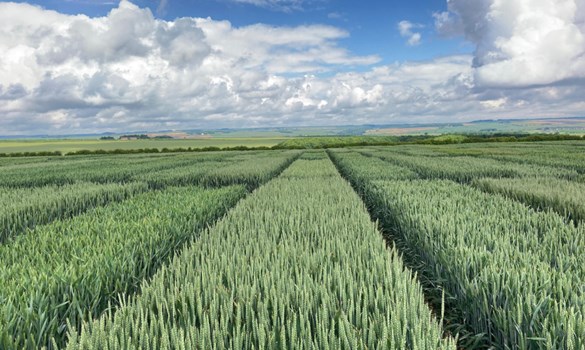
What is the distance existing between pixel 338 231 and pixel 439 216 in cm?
176

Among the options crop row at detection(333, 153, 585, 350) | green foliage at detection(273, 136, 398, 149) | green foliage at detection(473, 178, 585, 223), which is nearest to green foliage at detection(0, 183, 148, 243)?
crop row at detection(333, 153, 585, 350)

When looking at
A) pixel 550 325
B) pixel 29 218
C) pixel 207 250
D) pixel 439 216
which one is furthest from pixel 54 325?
pixel 29 218

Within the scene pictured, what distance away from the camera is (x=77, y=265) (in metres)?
3.54

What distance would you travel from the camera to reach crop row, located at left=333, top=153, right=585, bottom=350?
238 cm

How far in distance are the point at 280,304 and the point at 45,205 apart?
7710 millimetres

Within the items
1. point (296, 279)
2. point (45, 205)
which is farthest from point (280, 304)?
point (45, 205)

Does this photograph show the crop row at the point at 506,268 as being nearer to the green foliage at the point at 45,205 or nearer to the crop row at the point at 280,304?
the crop row at the point at 280,304

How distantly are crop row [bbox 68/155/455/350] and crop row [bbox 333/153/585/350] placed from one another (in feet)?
1.98

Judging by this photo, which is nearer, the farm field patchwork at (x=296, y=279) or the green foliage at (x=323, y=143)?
the farm field patchwork at (x=296, y=279)

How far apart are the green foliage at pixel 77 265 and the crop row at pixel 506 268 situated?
276cm

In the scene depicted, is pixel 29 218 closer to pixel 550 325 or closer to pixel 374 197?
pixel 374 197

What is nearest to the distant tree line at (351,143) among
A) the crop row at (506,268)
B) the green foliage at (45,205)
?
the green foliage at (45,205)

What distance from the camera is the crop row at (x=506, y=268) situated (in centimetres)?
238

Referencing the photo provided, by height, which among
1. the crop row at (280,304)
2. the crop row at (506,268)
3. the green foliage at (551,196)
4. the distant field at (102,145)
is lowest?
the green foliage at (551,196)
